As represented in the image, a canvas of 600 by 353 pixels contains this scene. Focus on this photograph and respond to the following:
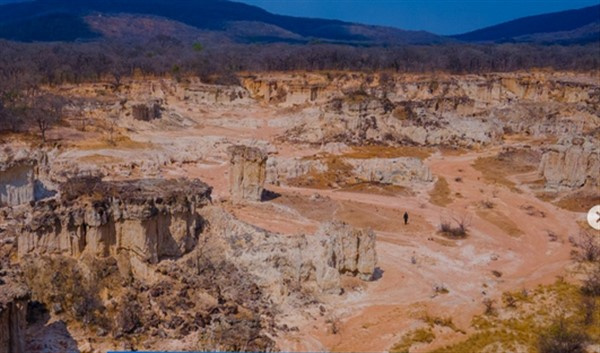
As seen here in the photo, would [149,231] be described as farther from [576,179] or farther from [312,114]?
[312,114]

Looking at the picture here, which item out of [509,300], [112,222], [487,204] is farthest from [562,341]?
[487,204]

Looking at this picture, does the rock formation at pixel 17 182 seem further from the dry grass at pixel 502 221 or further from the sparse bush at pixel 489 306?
the dry grass at pixel 502 221

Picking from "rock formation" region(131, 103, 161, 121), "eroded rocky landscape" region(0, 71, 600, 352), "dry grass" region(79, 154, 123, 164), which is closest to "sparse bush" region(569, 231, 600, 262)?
"eroded rocky landscape" region(0, 71, 600, 352)

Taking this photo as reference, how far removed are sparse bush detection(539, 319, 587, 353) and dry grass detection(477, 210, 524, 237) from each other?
440 inches

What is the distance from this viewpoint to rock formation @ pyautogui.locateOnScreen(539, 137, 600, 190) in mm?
36562

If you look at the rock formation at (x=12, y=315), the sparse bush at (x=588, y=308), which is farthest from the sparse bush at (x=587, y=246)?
the rock formation at (x=12, y=315)

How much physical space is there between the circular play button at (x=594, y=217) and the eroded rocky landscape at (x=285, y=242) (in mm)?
684

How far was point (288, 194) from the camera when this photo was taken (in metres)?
33.9

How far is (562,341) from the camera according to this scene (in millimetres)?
17422

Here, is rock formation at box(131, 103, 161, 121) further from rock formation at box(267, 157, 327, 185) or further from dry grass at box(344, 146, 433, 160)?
dry grass at box(344, 146, 433, 160)

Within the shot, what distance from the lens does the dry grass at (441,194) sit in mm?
34938

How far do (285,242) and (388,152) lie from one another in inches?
1086

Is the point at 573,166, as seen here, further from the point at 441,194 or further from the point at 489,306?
the point at 489,306

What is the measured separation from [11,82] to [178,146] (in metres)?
29.4
